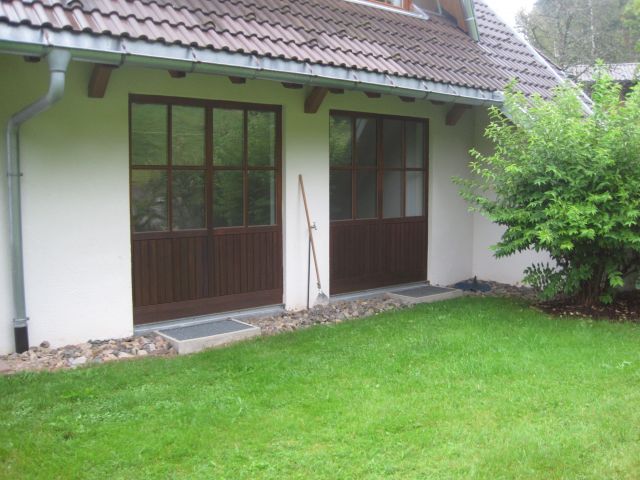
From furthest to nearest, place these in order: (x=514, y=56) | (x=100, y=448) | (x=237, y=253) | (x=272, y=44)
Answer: (x=514, y=56) < (x=237, y=253) < (x=272, y=44) < (x=100, y=448)

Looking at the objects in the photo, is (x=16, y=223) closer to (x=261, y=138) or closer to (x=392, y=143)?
(x=261, y=138)

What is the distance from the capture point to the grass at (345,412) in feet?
12.1

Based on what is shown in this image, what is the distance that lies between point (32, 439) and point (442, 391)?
2.84 meters

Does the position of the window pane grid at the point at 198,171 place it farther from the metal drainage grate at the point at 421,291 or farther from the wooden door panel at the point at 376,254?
the metal drainage grate at the point at 421,291

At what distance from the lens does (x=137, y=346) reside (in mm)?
6230

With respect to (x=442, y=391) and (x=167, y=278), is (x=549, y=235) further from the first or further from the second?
(x=167, y=278)

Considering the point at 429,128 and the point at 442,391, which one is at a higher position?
the point at 429,128

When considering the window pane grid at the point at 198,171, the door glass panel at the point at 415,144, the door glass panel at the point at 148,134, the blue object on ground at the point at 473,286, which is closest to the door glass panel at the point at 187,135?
the window pane grid at the point at 198,171

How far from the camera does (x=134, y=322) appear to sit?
21.7ft

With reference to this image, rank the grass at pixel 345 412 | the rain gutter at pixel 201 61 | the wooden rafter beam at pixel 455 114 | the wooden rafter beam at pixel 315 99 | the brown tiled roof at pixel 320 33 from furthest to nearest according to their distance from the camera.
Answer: the wooden rafter beam at pixel 455 114 → the wooden rafter beam at pixel 315 99 → the brown tiled roof at pixel 320 33 → the rain gutter at pixel 201 61 → the grass at pixel 345 412

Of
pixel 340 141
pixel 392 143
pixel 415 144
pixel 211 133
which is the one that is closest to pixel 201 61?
pixel 211 133

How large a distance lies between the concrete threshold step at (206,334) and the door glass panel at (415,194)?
353 cm

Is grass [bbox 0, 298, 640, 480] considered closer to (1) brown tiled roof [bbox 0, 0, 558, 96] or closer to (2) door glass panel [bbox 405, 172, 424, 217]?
(1) brown tiled roof [bbox 0, 0, 558, 96]

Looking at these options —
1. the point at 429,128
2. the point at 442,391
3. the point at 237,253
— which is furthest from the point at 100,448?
the point at 429,128
